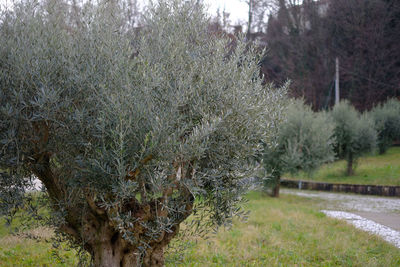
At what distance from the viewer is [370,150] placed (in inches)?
858

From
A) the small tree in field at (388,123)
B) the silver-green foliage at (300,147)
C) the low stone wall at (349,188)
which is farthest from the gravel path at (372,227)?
the small tree in field at (388,123)

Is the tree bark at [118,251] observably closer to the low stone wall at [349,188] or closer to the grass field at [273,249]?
the grass field at [273,249]

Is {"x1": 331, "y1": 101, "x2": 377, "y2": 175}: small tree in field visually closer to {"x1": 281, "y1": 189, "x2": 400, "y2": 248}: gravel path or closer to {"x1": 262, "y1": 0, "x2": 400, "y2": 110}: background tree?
{"x1": 281, "y1": 189, "x2": 400, "y2": 248}: gravel path

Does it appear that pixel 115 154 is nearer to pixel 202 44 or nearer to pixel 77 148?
pixel 77 148

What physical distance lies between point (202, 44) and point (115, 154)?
201 centimetres

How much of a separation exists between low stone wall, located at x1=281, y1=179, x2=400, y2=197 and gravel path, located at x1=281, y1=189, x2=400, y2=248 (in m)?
0.67

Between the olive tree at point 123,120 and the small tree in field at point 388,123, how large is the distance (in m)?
24.6

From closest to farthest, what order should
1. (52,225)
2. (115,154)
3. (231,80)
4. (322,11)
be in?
(115,154) → (231,80) → (52,225) → (322,11)

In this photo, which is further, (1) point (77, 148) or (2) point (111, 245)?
(2) point (111, 245)

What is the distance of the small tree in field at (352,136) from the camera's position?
2162cm

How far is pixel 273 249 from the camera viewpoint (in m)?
8.00

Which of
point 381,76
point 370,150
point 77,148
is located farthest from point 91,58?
point 381,76

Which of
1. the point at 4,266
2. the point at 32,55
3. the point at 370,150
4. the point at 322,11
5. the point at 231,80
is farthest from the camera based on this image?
the point at 322,11

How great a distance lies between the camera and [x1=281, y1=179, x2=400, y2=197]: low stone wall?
58.2 feet
